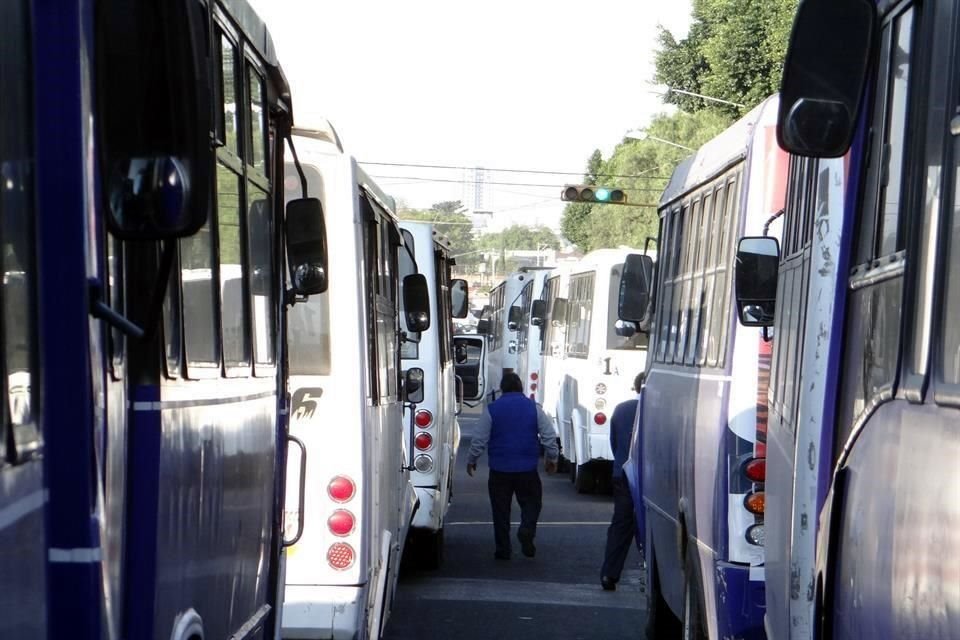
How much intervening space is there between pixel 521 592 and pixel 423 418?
81.8 inches

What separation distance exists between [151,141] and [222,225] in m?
1.71

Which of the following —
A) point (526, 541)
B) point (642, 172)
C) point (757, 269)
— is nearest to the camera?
point (757, 269)

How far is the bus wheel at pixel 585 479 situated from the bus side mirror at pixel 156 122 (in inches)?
773

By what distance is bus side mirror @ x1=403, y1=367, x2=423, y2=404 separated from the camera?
→ 43.7 ft

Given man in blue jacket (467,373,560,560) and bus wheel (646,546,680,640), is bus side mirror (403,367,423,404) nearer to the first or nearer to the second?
man in blue jacket (467,373,560,560)

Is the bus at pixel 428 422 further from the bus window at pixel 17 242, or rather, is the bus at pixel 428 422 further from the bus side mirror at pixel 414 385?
the bus window at pixel 17 242

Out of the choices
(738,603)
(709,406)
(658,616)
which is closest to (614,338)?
(658,616)

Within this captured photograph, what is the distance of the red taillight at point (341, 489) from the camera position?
27.9 feet

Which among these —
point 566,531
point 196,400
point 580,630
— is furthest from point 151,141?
point 566,531

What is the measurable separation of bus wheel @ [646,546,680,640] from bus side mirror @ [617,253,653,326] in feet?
5.39

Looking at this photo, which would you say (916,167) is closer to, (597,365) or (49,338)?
(49,338)

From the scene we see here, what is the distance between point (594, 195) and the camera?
88.6 feet

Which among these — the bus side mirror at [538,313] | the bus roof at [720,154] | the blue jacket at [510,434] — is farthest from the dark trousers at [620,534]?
the bus side mirror at [538,313]

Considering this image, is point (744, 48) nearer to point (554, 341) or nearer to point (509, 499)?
point (554, 341)
